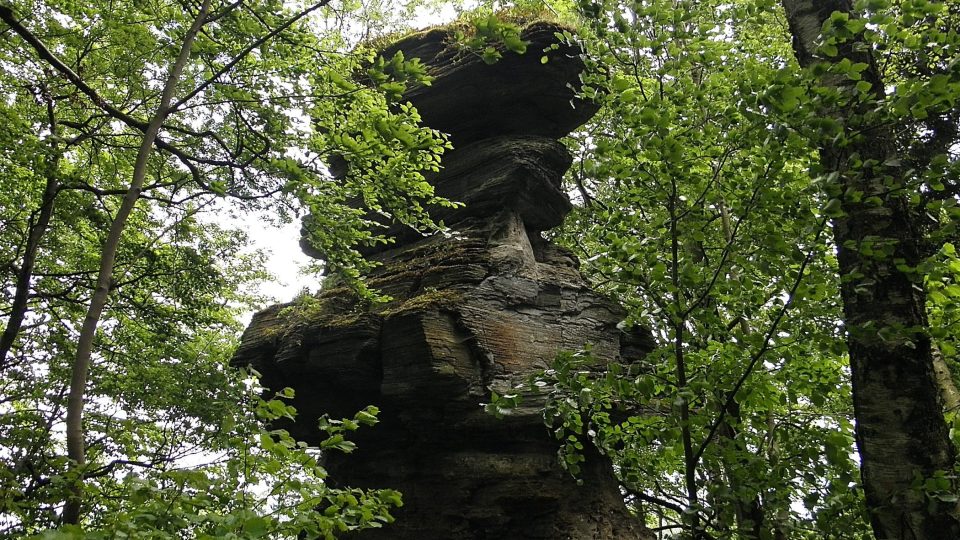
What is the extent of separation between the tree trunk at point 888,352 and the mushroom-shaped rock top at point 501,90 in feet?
21.9

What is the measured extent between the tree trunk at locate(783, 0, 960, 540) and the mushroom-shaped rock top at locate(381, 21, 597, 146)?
6.68 m

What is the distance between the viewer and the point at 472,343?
7.41 meters

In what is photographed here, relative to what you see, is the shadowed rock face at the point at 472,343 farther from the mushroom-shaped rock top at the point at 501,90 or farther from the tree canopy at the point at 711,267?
the tree canopy at the point at 711,267

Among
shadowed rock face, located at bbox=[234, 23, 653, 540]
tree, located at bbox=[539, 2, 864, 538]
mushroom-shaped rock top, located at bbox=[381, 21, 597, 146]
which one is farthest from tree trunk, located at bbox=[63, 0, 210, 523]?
mushroom-shaped rock top, located at bbox=[381, 21, 597, 146]

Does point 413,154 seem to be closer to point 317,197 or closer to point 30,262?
point 317,197

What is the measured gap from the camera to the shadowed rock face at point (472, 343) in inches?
290

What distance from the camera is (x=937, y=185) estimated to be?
8.86 ft

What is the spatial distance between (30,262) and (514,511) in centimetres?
827

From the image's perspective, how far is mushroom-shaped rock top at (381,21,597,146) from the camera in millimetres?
9641

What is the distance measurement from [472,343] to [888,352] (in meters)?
4.99

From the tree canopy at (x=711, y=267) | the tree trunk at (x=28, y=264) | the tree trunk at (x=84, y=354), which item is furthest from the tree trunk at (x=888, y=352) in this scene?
the tree trunk at (x=28, y=264)

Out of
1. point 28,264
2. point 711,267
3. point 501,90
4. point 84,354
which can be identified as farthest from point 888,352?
point 28,264

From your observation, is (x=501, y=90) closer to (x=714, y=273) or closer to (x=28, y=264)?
(x=714, y=273)

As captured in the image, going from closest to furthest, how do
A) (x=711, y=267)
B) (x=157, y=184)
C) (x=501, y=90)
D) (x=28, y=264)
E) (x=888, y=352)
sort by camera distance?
(x=888, y=352), (x=711, y=267), (x=157, y=184), (x=28, y=264), (x=501, y=90)
